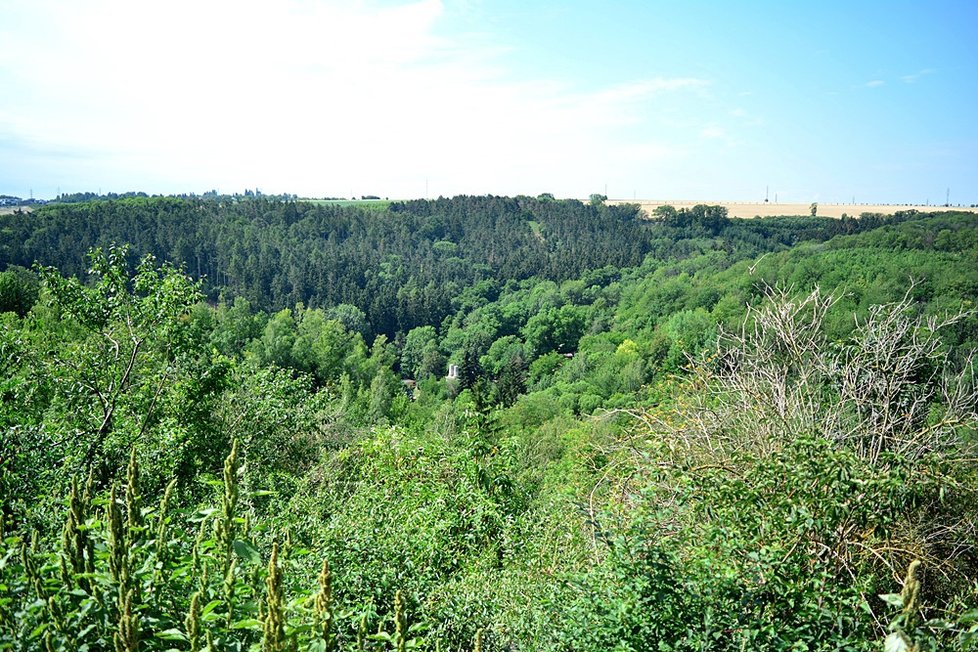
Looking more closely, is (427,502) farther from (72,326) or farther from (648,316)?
(648,316)

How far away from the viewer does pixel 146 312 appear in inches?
410

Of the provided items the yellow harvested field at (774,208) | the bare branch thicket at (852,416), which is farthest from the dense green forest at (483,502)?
the yellow harvested field at (774,208)

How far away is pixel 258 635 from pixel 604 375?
175 feet

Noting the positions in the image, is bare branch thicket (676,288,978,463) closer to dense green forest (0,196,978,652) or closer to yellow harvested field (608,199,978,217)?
dense green forest (0,196,978,652)

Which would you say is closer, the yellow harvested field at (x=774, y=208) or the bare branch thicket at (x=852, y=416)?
the bare branch thicket at (x=852, y=416)

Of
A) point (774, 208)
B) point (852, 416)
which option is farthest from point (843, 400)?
point (774, 208)

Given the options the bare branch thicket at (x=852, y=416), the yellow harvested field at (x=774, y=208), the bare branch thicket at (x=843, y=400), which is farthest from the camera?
the yellow harvested field at (x=774, y=208)

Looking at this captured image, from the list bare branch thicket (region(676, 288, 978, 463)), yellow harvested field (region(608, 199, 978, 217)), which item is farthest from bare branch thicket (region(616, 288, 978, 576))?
yellow harvested field (region(608, 199, 978, 217))

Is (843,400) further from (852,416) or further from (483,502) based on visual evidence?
(483,502)

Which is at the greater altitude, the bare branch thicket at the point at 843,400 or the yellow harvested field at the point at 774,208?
the yellow harvested field at the point at 774,208

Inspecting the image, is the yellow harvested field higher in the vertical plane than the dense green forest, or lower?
higher

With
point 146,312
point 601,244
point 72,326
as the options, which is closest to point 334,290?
point 601,244

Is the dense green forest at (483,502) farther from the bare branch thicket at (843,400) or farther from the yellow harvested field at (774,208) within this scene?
the yellow harvested field at (774,208)

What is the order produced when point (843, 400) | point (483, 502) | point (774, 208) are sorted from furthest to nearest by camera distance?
1. point (774, 208)
2. point (483, 502)
3. point (843, 400)
